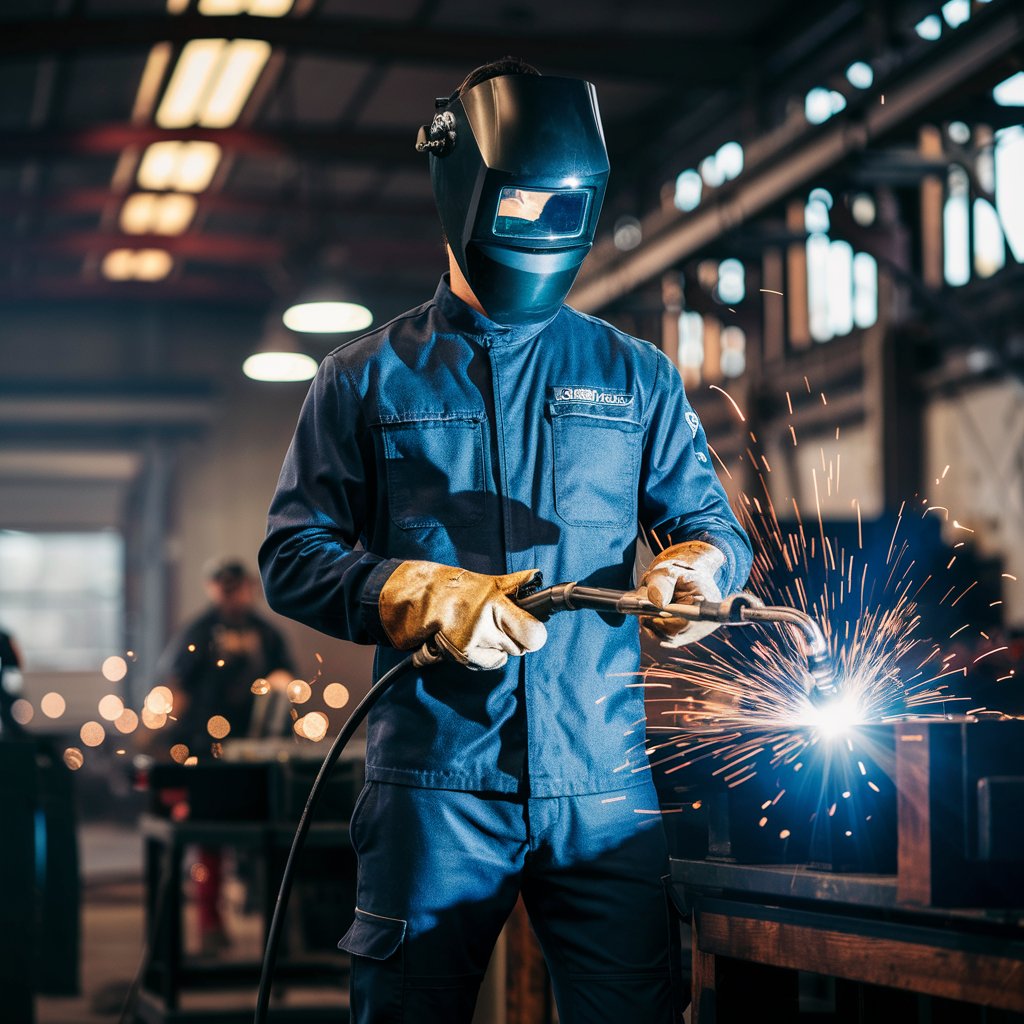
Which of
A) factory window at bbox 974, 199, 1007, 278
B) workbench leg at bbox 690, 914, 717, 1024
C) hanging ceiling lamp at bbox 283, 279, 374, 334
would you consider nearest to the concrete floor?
workbench leg at bbox 690, 914, 717, 1024

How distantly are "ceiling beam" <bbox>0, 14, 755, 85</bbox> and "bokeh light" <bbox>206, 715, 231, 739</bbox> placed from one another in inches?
111

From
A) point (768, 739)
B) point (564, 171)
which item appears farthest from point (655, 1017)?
point (564, 171)

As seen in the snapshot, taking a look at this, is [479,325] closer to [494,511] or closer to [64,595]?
[494,511]

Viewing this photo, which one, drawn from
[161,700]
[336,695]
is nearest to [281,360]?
[161,700]

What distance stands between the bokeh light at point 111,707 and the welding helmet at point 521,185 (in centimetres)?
1117

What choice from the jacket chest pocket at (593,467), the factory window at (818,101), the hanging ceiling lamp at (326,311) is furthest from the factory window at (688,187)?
the jacket chest pocket at (593,467)

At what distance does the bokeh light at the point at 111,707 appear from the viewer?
12352 mm

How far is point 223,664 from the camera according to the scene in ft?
19.8

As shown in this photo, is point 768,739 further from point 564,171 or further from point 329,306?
point 329,306

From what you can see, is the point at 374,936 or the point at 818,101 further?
the point at 818,101

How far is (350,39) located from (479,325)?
4990mm

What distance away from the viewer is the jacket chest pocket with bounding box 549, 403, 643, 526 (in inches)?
66.2

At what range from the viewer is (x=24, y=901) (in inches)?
144

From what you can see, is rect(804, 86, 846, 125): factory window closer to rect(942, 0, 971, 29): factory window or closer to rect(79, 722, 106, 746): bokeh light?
rect(942, 0, 971, 29): factory window
